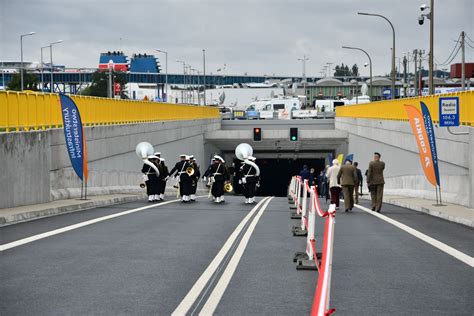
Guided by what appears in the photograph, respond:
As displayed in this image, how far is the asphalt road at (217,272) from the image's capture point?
28.9ft

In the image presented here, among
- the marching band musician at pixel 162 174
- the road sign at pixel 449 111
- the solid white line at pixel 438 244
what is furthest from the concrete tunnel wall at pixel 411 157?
the marching band musician at pixel 162 174

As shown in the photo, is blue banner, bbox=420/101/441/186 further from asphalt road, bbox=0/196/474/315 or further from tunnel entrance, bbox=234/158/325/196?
tunnel entrance, bbox=234/158/325/196

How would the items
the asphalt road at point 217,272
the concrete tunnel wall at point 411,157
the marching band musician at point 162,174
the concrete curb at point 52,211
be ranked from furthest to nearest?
the marching band musician at point 162,174, the concrete tunnel wall at point 411,157, the concrete curb at point 52,211, the asphalt road at point 217,272

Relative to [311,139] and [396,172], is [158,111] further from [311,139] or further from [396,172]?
[311,139]

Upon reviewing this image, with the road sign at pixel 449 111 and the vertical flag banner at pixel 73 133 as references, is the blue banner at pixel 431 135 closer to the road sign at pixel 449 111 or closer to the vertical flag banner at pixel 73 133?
the road sign at pixel 449 111

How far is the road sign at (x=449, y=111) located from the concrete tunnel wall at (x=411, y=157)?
0.60 metres

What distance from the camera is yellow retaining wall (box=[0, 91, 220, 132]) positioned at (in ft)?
72.1

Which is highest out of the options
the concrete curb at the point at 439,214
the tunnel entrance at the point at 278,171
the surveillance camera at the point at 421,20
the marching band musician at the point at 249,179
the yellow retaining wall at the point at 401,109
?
the surveillance camera at the point at 421,20

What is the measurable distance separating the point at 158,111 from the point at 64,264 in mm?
36857

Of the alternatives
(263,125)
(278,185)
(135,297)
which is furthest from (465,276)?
(278,185)

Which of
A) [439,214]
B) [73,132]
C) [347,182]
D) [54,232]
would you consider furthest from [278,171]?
[54,232]

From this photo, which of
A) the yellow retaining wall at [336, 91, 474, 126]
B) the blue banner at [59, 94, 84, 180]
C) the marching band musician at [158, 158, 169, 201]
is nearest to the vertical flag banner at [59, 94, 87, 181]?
the blue banner at [59, 94, 84, 180]

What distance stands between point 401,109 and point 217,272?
→ 3037 cm

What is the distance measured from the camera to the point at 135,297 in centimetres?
920
